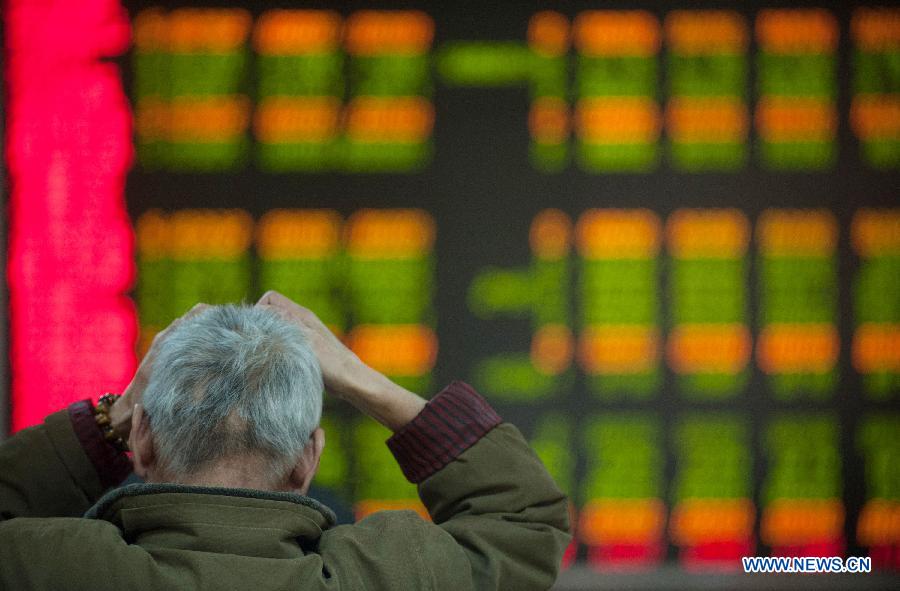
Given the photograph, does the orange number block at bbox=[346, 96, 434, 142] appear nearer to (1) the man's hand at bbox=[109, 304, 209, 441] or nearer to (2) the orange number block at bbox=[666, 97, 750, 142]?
(2) the orange number block at bbox=[666, 97, 750, 142]

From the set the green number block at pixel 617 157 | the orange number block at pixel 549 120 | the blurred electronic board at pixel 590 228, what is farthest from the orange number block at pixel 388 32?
the green number block at pixel 617 157

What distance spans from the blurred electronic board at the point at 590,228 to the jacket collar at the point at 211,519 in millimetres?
1061

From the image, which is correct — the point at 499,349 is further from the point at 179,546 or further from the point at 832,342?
the point at 179,546

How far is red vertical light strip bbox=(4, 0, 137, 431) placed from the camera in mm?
1740

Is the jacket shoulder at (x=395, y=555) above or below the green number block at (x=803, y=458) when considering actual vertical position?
above

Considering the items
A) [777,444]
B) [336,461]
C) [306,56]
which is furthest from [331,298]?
[777,444]

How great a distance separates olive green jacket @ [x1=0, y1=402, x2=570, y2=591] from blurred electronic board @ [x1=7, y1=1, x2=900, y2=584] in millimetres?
949

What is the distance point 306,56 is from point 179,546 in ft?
4.16

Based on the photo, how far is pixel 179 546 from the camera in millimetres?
658

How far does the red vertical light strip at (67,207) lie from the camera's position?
1.74m

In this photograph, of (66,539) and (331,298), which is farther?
(331,298)

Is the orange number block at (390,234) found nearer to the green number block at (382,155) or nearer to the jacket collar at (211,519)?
the green number block at (382,155)

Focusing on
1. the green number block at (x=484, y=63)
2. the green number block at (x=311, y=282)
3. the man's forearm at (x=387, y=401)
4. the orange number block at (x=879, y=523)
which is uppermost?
the green number block at (x=484, y=63)

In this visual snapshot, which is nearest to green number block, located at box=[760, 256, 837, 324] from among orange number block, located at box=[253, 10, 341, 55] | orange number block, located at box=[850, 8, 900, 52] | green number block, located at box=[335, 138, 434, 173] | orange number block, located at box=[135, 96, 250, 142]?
orange number block, located at box=[850, 8, 900, 52]
